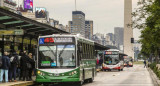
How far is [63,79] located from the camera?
69.8 feet

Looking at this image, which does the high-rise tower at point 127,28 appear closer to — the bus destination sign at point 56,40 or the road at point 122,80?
the road at point 122,80

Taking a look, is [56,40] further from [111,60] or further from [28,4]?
[28,4]

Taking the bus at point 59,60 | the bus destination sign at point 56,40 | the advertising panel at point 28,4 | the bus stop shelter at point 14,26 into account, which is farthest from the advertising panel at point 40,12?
the bus at point 59,60

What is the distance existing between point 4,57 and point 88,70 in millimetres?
6016

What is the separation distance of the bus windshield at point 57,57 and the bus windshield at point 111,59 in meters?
30.9

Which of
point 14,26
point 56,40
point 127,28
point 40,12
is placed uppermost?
point 40,12

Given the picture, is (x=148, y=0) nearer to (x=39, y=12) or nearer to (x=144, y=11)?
(x=144, y=11)

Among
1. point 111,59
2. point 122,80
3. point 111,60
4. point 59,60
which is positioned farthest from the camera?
point 111,60

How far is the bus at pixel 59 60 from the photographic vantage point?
21.3 metres

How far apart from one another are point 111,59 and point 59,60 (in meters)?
31.6

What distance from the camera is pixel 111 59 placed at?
2074 inches

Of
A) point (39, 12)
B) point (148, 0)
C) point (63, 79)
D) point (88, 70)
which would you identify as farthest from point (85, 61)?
point (39, 12)

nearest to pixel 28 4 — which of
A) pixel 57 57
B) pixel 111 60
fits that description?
pixel 111 60

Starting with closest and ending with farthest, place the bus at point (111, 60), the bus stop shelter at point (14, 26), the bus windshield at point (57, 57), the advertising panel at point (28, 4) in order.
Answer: the bus stop shelter at point (14, 26) → the bus windshield at point (57, 57) → the bus at point (111, 60) → the advertising panel at point (28, 4)
